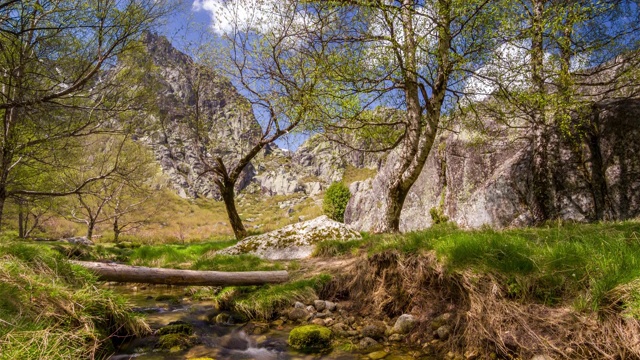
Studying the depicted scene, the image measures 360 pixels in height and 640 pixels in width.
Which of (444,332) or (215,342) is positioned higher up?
(444,332)

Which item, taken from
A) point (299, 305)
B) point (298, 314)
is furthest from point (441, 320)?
point (299, 305)

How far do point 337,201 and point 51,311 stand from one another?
138 ft

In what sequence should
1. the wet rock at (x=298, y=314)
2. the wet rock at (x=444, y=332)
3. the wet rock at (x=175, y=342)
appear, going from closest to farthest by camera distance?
1. the wet rock at (x=444, y=332)
2. the wet rock at (x=175, y=342)
3. the wet rock at (x=298, y=314)

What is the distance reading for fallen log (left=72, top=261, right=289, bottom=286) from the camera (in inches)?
245

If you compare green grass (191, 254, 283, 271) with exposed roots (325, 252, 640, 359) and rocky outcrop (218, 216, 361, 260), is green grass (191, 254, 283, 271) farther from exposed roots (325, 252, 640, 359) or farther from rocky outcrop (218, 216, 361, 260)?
exposed roots (325, 252, 640, 359)

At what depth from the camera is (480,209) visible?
52.7 ft

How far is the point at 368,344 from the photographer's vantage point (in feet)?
15.7

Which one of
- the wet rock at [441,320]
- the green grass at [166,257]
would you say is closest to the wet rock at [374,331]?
the wet rock at [441,320]

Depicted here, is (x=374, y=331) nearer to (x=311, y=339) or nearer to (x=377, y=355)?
(x=377, y=355)

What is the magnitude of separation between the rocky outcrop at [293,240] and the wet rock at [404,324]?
7015 millimetres

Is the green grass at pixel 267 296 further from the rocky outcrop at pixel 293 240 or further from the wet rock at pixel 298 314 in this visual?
the rocky outcrop at pixel 293 240

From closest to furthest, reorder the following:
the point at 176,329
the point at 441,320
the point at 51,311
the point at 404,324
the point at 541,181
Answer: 1. the point at 51,311
2. the point at 441,320
3. the point at 404,324
4. the point at 176,329
5. the point at 541,181

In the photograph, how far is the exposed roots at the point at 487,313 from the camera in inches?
121

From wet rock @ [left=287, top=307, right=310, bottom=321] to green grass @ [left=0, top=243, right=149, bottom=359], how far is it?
2394mm
